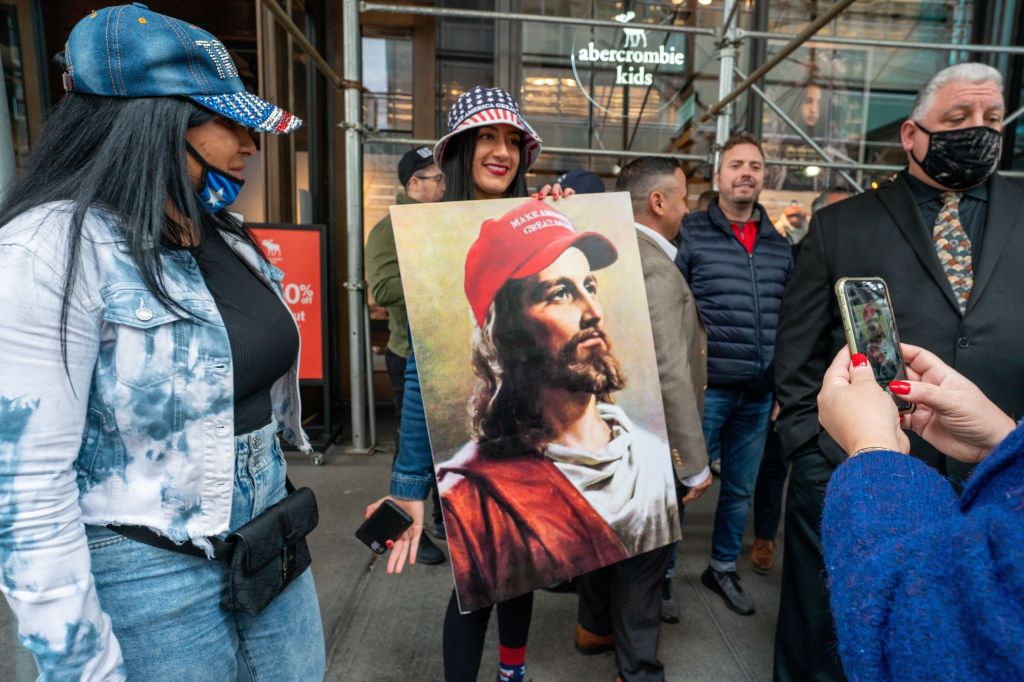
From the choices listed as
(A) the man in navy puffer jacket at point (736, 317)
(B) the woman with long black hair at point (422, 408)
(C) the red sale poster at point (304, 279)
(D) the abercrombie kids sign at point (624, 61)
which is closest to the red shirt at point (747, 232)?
(A) the man in navy puffer jacket at point (736, 317)

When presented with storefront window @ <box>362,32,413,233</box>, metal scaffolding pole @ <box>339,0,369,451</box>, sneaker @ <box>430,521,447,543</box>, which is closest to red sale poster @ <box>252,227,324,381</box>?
metal scaffolding pole @ <box>339,0,369,451</box>

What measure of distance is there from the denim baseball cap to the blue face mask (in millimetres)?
112

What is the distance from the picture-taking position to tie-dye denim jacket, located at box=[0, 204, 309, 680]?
938 millimetres

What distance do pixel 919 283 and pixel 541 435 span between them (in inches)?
49.4

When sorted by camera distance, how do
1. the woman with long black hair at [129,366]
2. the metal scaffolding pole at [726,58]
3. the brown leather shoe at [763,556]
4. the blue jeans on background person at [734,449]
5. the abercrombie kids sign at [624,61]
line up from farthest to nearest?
the abercrombie kids sign at [624,61] < the metal scaffolding pole at [726,58] < the brown leather shoe at [763,556] < the blue jeans on background person at [734,449] < the woman with long black hair at [129,366]

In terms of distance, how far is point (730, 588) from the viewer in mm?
2873

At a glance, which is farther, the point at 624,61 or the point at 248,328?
the point at 624,61

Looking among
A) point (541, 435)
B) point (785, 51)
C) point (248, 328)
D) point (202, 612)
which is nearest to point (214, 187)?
point (248, 328)

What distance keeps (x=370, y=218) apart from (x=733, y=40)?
11.7 ft

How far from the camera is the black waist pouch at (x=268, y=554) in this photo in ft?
3.96

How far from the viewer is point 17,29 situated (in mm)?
2484

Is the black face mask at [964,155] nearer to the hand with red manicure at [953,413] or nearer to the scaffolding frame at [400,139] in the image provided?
the hand with red manicure at [953,413]

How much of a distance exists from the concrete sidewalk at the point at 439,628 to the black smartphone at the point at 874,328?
5.68ft

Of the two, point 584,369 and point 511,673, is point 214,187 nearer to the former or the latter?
point 584,369
